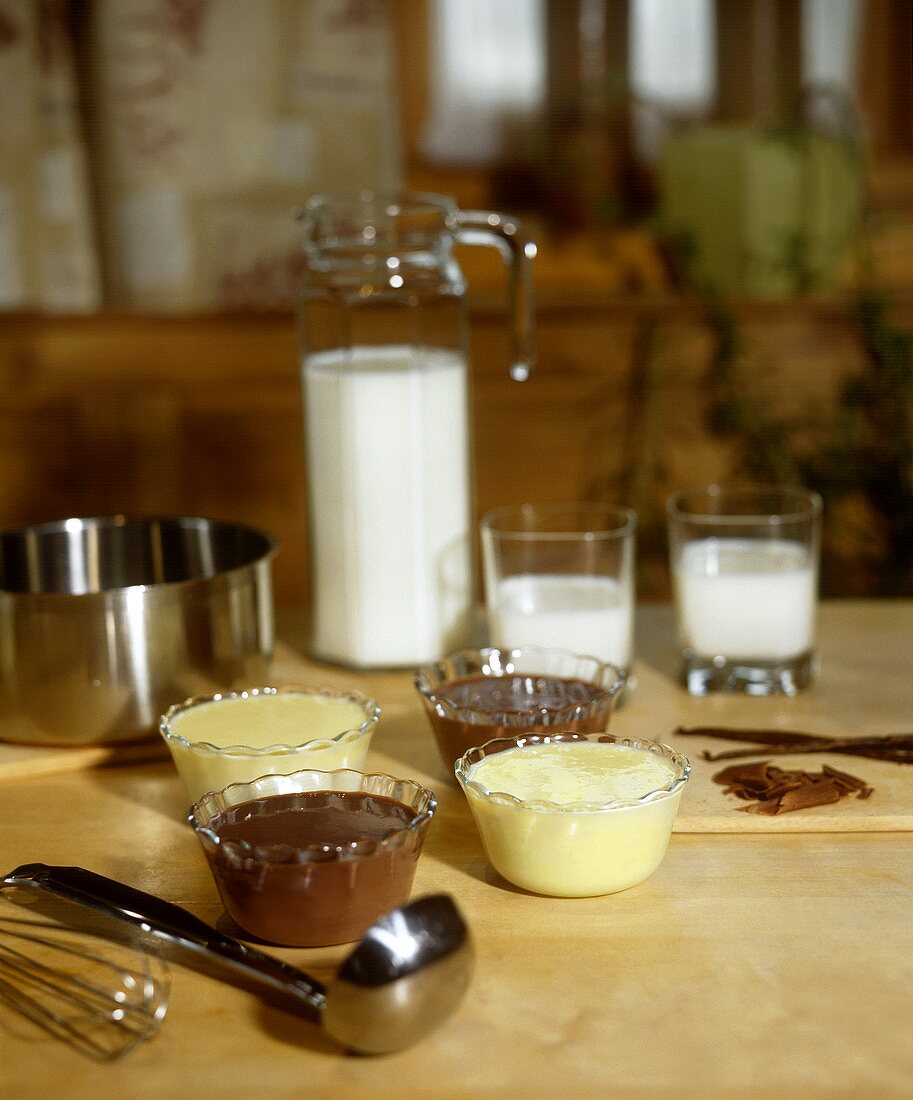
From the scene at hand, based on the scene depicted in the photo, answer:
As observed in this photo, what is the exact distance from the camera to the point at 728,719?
112cm

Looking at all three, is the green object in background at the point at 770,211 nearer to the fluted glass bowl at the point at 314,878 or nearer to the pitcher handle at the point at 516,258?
the pitcher handle at the point at 516,258

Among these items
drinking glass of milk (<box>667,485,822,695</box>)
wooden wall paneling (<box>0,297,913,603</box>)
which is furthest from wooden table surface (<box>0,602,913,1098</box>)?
wooden wall paneling (<box>0,297,913,603</box>)

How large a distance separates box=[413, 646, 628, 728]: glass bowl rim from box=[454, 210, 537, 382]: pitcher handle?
0.92 feet

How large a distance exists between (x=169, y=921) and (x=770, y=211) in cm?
175

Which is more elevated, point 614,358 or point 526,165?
point 526,165

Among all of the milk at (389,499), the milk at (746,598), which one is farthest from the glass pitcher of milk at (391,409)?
the milk at (746,598)

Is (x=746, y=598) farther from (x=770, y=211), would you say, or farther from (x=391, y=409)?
(x=770, y=211)

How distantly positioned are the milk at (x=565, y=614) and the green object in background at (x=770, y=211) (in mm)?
1133

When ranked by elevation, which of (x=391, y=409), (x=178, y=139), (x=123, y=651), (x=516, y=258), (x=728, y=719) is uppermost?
(x=178, y=139)

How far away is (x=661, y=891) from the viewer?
0.82 m

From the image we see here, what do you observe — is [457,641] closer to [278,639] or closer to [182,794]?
[278,639]

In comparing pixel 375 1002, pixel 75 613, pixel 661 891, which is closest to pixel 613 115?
pixel 75 613

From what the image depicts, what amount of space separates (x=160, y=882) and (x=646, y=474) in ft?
4.55

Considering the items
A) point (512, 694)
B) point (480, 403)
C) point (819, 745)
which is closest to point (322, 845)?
point (512, 694)
